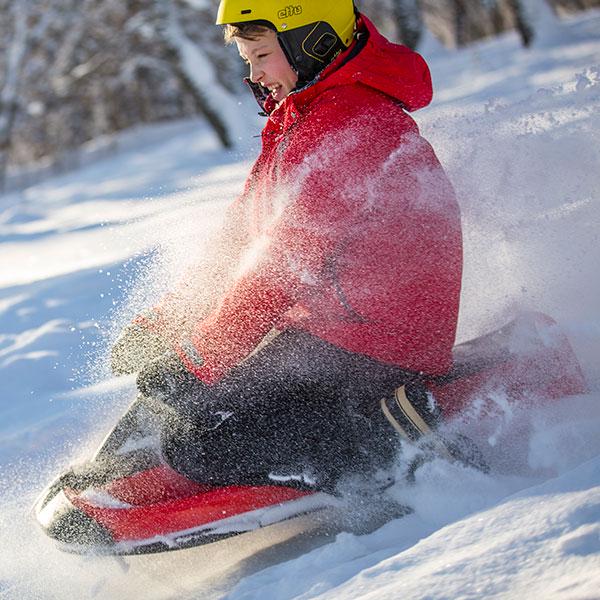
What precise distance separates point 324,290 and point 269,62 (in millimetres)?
762

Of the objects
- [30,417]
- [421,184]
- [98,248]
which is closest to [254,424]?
[421,184]

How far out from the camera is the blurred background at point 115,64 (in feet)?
41.7

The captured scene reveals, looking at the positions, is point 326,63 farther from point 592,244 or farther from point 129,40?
point 129,40

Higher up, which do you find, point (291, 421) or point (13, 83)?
point (13, 83)

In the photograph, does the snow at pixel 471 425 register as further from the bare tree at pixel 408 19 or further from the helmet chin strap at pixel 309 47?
the bare tree at pixel 408 19

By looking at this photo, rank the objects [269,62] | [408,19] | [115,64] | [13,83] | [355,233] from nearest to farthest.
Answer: [355,233] → [269,62] → [13,83] → [408,19] → [115,64]

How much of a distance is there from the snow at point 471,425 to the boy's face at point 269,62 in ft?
2.47

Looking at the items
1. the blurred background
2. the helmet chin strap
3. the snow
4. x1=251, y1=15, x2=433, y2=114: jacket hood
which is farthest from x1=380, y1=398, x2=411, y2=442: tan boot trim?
the blurred background

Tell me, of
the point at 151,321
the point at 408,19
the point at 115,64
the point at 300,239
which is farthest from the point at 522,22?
the point at 300,239

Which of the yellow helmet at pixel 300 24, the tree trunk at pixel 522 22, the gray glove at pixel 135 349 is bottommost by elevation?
the tree trunk at pixel 522 22

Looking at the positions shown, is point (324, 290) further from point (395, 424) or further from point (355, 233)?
point (395, 424)

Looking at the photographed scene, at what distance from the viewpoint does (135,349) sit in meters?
3.07

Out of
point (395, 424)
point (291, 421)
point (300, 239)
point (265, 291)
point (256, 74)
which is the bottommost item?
point (395, 424)

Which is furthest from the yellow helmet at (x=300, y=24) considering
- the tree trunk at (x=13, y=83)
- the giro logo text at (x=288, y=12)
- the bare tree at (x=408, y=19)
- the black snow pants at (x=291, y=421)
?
the tree trunk at (x=13, y=83)
